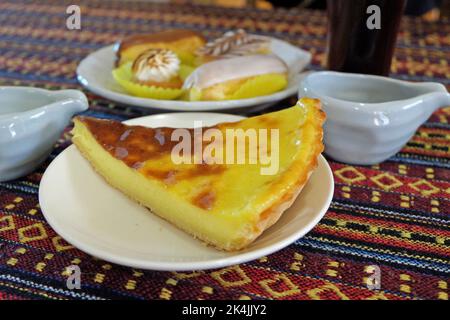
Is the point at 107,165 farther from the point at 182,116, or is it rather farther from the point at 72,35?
the point at 72,35

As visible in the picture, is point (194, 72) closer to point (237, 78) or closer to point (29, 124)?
point (237, 78)

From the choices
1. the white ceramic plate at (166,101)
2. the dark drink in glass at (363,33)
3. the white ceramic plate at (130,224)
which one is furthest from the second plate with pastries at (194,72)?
the white ceramic plate at (130,224)

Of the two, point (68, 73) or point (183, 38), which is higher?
point (183, 38)

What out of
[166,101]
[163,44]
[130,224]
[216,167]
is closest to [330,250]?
[216,167]

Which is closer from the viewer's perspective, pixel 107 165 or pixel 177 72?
pixel 107 165

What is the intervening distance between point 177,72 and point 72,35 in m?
0.67

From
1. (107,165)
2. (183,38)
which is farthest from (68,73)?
(107,165)

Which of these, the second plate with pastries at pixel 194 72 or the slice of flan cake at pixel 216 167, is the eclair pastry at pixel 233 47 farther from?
the slice of flan cake at pixel 216 167

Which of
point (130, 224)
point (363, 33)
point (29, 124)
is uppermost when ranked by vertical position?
point (363, 33)

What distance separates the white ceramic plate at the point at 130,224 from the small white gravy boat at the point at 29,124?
0.06 meters

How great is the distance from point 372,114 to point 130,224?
49 cm

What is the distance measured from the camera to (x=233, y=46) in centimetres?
137

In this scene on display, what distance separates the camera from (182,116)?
1067 mm

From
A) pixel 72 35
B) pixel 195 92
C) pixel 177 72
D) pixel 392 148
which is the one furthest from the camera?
pixel 72 35
